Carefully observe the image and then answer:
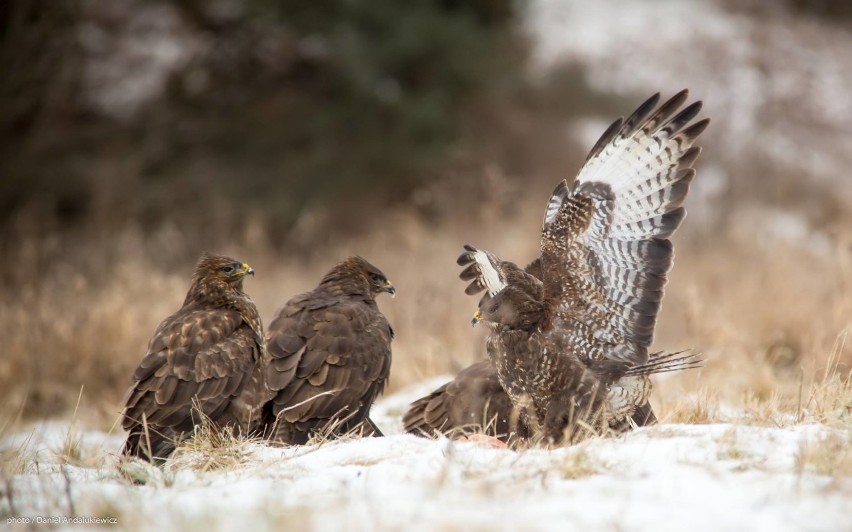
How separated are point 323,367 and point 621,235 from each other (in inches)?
69.0

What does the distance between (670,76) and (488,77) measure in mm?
6502

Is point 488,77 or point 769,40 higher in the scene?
point 769,40

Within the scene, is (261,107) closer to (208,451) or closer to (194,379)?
(194,379)

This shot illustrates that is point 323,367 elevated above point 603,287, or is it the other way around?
point 603,287

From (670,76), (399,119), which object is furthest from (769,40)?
(399,119)

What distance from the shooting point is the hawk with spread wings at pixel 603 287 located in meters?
4.14

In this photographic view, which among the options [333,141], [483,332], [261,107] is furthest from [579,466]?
[261,107]

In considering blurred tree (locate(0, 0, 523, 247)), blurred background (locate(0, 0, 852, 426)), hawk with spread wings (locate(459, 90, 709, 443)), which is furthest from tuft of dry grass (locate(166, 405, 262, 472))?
blurred tree (locate(0, 0, 523, 247))

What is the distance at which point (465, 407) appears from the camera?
15.8 feet

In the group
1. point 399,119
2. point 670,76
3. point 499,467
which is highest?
point 670,76

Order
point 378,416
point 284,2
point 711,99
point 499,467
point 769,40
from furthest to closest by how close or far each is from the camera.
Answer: point 769,40 < point 711,99 < point 284,2 < point 378,416 < point 499,467

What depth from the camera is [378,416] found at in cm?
605

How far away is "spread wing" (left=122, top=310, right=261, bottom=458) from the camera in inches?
168

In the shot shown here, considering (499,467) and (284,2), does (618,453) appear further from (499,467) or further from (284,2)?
(284,2)
